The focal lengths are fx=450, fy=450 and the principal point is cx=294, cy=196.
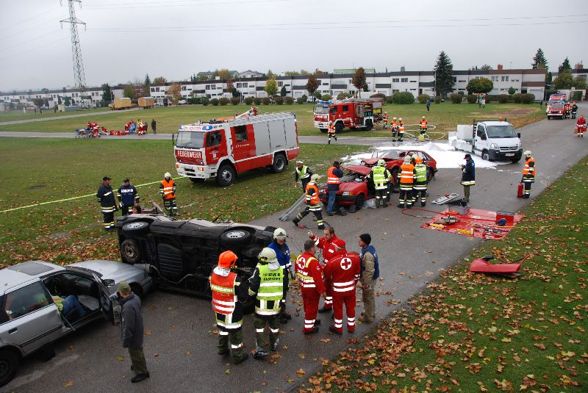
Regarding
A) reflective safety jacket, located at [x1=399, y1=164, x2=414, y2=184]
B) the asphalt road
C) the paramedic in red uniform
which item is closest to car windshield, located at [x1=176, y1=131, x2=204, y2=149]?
the asphalt road

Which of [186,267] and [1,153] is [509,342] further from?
[1,153]

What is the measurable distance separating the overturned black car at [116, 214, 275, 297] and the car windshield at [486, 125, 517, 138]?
58.3 ft

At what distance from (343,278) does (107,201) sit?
905 centimetres

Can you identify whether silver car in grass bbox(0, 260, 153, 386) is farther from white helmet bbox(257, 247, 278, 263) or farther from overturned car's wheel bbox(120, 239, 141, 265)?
white helmet bbox(257, 247, 278, 263)

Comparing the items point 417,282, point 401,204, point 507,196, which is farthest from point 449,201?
point 417,282

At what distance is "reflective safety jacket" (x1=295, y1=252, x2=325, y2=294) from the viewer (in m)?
6.98

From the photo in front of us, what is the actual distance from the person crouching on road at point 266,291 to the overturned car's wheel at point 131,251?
3.73 metres

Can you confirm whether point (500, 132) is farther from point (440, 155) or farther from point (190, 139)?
point (190, 139)

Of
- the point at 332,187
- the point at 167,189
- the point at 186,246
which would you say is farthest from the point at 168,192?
the point at 186,246

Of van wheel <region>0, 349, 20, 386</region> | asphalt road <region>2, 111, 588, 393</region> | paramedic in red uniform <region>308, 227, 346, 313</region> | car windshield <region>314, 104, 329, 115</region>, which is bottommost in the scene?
asphalt road <region>2, 111, 588, 393</region>

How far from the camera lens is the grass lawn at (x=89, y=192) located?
12797 mm

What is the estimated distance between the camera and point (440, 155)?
24.2 meters

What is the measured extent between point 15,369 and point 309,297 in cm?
454

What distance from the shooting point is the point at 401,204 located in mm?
15023
